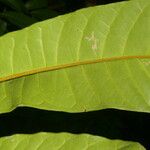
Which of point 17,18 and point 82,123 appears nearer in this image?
point 82,123

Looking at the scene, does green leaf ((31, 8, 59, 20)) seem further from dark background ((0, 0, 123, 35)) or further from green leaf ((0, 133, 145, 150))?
green leaf ((0, 133, 145, 150))

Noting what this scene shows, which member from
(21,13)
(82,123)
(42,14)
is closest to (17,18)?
(21,13)

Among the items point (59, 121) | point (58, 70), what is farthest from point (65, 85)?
point (59, 121)

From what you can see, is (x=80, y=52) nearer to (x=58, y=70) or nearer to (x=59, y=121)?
(x=58, y=70)

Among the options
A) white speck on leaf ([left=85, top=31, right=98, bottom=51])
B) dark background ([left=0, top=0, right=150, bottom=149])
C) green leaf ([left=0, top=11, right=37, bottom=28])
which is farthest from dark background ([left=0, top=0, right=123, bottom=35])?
white speck on leaf ([left=85, top=31, right=98, bottom=51])

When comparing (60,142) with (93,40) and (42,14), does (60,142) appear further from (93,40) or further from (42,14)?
(42,14)
